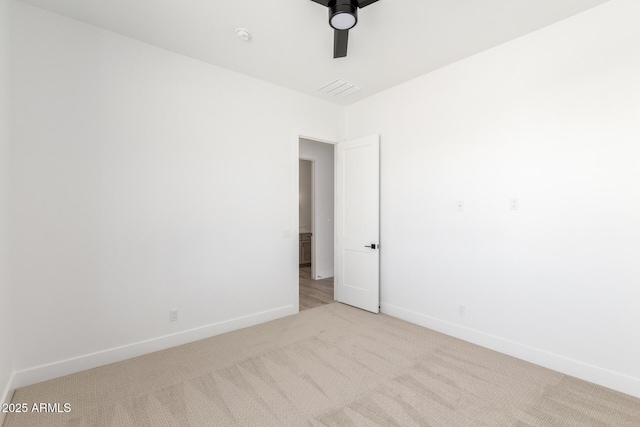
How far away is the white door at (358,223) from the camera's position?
12.5 ft

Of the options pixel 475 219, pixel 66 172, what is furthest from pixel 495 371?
pixel 66 172

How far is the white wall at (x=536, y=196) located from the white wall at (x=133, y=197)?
5.69 ft

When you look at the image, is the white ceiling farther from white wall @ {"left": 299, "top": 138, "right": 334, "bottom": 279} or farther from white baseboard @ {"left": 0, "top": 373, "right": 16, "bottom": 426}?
white baseboard @ {"left": 0, "top": 373, "right": 16, "bottom": 426}

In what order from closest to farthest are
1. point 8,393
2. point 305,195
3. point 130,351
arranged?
point 8,393 → point 130,351 → point 305,195

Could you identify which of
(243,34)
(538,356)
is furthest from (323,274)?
(243,34)

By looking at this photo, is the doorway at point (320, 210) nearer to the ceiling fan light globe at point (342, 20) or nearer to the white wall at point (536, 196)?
the white wall at point (536, 196)

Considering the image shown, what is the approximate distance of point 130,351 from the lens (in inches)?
104

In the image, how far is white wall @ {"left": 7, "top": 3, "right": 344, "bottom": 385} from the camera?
2.25 m

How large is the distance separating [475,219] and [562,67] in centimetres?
144

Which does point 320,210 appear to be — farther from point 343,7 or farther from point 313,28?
point 343,7

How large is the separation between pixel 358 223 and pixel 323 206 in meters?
1.86

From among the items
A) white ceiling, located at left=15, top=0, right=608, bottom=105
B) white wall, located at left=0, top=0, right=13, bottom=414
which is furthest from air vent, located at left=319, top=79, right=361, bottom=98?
white wall, located at left=0, top=0, right=13, bottom=414

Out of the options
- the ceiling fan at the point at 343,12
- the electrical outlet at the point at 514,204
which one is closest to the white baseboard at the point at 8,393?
the ceiling fan at the point at 343,12

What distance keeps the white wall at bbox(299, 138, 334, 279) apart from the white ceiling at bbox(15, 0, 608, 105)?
2.47 m
